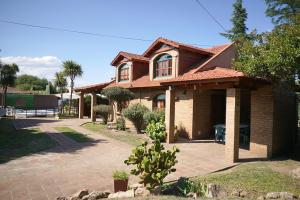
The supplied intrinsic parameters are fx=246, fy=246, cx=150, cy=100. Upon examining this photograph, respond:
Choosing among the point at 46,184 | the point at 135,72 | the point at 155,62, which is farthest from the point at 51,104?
the point at 46,184

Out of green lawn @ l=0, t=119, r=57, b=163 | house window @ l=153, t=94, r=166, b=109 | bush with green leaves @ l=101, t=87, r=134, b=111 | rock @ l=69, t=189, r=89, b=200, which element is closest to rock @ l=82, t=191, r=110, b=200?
rock @ l=69, t=189, r=89, b=200

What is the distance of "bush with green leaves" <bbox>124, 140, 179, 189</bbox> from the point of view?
6.21 m

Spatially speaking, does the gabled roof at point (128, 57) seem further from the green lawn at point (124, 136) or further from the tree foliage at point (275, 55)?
the tree foliage at point (275, 55)

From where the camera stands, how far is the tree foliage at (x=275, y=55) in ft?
26.6

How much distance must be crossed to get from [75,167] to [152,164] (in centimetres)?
388

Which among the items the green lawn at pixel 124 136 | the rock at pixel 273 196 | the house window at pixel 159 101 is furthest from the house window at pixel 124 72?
A: the rock at pixel 273 196

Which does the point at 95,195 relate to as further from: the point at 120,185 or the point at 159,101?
the point at 159,101

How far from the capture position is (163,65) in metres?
18.6

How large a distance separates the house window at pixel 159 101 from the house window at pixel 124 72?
5334 mm

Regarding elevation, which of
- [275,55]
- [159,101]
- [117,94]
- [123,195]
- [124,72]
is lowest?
[123,195]

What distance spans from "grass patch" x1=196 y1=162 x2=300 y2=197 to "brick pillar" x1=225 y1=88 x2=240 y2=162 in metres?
1.13

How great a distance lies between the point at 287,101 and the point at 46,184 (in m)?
11.3

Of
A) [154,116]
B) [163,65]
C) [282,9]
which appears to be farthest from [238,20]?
[154,116]

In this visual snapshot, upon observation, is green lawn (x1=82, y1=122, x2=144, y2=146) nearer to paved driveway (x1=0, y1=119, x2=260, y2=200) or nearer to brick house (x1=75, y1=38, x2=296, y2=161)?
paved driveway (x1=0, y1=119, x2=260, y2=200)
